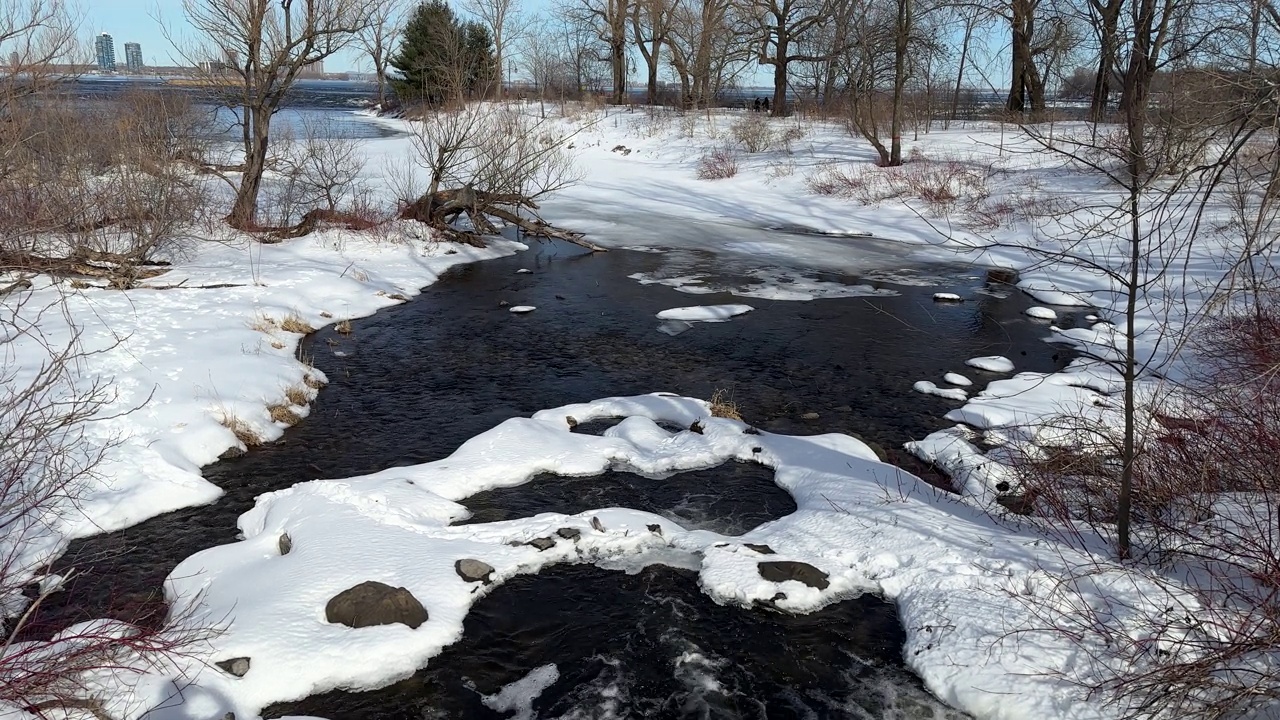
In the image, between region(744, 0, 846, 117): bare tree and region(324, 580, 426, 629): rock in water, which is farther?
region(744, 0, 846, 117): bare tree

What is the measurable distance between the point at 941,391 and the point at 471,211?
10952 millimetres

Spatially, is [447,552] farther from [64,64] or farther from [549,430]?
[64,64]

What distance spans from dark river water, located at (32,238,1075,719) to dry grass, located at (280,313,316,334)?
190 millimetres

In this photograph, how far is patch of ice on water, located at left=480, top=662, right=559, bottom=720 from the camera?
4.54 m

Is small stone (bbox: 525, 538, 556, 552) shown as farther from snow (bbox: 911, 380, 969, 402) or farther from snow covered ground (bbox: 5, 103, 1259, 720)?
snow (bbox: 911, 380, 969, 402)

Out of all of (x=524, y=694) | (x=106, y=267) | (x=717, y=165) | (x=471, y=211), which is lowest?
(x=524, y=694)

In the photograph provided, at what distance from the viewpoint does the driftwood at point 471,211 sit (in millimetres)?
17016

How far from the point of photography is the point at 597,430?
8.41 meters

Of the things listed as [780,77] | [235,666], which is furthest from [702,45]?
[235,666]

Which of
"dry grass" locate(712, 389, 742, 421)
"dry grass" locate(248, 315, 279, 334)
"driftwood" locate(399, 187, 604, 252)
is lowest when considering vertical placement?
"dry grass" locate(712, 389, 742, 421)

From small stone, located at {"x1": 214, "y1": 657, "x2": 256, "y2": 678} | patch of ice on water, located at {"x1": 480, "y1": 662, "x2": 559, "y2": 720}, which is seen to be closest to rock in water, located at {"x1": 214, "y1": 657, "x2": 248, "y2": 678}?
small stone, located at {"x1": 214, "y1": 657, "x2": 256, "y2": 678}

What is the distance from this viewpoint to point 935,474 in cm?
743

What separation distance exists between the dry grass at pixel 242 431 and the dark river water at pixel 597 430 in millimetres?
162

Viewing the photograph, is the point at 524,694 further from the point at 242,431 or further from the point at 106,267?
the point at 106,267
